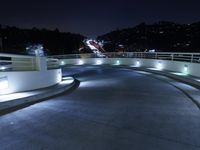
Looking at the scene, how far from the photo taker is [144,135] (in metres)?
5.33

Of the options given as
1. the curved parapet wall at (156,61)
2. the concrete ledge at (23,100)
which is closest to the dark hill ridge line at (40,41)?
the curved parapet wall at (156,61)

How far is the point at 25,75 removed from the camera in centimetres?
1140

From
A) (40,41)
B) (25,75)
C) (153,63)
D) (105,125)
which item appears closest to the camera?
(105,125)

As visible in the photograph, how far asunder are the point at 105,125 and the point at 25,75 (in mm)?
6590

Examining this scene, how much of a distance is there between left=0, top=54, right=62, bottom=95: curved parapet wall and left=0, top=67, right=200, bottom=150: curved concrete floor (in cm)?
236

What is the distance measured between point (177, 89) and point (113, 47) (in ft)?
312

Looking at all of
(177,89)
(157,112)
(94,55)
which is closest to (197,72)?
(177,89)

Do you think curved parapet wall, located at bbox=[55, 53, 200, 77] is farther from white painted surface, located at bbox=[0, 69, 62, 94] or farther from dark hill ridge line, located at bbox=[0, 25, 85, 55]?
dark hill ridge line, located at bbox=[0, 25, 85, 55]

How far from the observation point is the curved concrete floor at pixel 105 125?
4.88 metres

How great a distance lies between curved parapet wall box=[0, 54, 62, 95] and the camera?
10383 mm

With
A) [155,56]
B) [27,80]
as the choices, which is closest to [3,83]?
[27,80]

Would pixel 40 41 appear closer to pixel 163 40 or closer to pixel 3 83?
pixel 163 40

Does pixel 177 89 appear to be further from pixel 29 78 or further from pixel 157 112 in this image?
pixel 29 78

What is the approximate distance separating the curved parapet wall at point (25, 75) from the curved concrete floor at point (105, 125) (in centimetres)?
236
